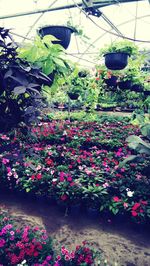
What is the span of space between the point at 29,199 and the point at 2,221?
37.7 inches

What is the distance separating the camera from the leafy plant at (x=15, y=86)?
63.4 inches

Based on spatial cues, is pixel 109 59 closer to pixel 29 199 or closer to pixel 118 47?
pixel 118 47

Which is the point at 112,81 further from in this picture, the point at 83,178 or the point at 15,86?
the point at 15,86

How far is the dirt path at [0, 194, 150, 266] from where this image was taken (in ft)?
9.97

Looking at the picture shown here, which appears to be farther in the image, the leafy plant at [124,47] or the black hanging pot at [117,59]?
the leafy plant at [124,47]

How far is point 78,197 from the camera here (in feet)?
12.2

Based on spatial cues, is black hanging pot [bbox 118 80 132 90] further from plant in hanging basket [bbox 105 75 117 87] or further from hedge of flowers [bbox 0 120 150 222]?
hedge of flowers [bbox 0 120 150 222]

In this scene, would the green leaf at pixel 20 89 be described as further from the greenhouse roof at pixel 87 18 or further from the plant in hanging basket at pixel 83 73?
the plant in hanging basket at pixel 83 73

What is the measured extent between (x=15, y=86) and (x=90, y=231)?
244cm

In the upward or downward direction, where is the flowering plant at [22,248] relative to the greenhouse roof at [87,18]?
downward

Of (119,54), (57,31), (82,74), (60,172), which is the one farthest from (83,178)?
(82,74)

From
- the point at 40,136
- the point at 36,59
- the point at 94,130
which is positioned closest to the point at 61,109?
the point at 94,130

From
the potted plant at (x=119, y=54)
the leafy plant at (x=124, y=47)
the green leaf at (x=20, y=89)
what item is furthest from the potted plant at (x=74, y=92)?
the green leaf at (x=20, y=89)

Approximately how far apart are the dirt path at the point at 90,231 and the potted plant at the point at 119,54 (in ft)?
11.1
